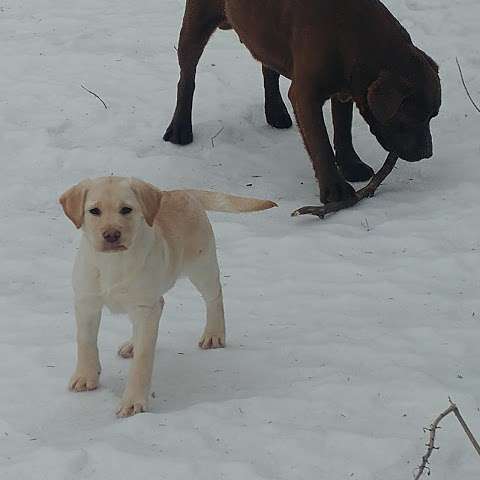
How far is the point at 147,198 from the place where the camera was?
3607 mm

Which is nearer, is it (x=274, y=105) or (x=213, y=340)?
(x=213, y=340)

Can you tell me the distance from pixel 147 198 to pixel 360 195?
2.83 metres

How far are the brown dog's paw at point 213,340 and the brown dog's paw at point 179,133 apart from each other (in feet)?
9.27

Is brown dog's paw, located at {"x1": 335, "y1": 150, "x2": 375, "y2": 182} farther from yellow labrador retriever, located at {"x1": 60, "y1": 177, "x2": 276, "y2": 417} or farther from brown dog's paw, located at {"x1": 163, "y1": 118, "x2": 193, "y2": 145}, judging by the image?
yellow labrador retriever, located at {"x1": 60, "y1": 177, "x2": 276, "y2": 417}

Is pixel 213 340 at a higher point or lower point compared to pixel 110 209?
lower

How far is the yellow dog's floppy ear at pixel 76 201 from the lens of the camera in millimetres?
3576

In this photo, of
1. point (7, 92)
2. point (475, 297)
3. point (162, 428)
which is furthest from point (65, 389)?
point (7, 92)

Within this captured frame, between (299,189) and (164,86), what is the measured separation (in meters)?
1.74

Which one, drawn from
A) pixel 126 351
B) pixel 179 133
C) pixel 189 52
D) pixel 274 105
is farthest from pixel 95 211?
pixel 274 105

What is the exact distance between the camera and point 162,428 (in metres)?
3.56

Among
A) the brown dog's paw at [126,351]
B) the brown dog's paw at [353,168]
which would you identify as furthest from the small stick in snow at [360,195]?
the brown dog's paw at [126,351]

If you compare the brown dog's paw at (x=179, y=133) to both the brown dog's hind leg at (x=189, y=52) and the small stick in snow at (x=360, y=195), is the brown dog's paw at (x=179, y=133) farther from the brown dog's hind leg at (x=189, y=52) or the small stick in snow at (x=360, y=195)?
the small stick in snow at (x=360, y=195)

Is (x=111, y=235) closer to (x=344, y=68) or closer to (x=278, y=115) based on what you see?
(x=344, y=68)

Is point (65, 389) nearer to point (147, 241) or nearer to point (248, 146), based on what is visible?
point (147, 241)
